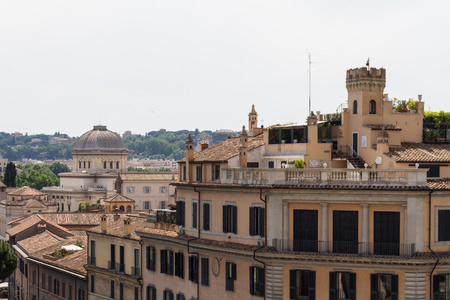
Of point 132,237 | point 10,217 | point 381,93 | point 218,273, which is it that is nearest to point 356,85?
point 381,93

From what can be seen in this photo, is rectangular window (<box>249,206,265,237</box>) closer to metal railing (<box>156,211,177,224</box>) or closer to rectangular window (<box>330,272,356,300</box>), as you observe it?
rectangular window (<box>330,272,356,300</box>)

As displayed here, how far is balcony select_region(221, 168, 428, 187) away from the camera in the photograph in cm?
5450

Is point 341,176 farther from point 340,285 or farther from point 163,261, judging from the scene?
point 163,261

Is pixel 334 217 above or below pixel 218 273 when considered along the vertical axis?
above

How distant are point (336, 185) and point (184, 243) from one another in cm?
1428

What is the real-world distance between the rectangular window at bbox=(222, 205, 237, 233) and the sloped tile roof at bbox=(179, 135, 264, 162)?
13.7 feet

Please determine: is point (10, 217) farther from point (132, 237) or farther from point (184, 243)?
point (184, 243)

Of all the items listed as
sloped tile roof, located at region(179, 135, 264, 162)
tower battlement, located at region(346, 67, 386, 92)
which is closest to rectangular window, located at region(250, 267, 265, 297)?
sloped tile roof, located at region(179, 135, 264, 162)

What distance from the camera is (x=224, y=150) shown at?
6931 cm

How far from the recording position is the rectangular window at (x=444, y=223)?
55.0 meters

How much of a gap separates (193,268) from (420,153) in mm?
16125

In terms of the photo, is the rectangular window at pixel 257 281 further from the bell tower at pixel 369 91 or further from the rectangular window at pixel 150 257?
the rectangular window at pixel 150 257

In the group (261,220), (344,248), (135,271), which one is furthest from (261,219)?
(135,271)

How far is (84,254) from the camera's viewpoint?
94.5 m
